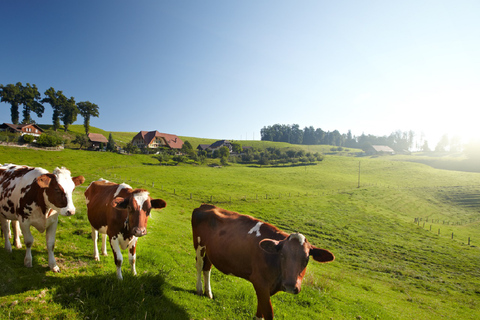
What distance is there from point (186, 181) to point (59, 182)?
1738 inches

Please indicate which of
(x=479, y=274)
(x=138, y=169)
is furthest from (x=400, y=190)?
(x=138, y=169)

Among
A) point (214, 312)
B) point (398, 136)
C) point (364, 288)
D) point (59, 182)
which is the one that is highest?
point (398, 136)

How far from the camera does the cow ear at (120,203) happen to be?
569cm

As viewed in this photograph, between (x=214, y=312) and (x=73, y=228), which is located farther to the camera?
(x=73, y=228)

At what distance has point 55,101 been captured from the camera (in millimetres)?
80562

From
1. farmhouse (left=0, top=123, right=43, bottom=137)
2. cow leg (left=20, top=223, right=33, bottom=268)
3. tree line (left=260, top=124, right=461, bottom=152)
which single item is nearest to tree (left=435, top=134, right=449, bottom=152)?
tree line (left=260, top=124, right=461, bottom=152)

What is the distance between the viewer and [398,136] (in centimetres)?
18462

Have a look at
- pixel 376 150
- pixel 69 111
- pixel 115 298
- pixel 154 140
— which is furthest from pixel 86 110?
pixel 376 150

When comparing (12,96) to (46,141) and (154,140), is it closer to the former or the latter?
(46,141)

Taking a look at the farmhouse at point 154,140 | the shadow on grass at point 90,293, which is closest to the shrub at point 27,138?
the farmhouse at point 154,140

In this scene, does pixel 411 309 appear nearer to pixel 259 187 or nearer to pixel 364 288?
pixel 364 288

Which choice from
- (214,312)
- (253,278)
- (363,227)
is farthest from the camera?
(363,227)

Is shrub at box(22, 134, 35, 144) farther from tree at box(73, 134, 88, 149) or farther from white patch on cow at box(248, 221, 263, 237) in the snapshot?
white patch on cow at box(248, 221, 263, 237)

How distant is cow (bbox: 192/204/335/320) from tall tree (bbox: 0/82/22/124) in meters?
106
